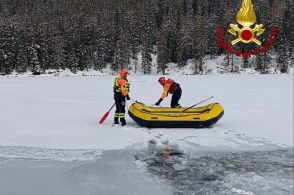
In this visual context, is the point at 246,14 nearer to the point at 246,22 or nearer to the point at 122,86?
the point at 246,22

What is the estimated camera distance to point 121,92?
12.0 meters

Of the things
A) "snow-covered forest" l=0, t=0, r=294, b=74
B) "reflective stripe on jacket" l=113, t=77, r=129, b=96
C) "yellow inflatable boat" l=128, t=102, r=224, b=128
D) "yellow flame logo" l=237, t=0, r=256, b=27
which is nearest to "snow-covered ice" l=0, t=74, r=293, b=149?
"yellow inflatable boat" l=128, t=102, r=224, b=128

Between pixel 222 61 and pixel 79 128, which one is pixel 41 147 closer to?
pixel 79 128

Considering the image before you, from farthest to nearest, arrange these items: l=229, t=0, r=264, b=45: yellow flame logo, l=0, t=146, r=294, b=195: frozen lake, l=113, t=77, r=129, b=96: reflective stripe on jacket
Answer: l=229, t=0, r=264, b=45: yellow flame logo < l=113, t=77, r=129, b=96: reflective stripe on jacket < l=0, t=146, r=294, b=195: frozen lake

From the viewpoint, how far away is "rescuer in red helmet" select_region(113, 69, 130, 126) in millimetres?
11820

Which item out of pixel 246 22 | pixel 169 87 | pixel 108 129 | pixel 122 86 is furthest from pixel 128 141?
pixel 246 22

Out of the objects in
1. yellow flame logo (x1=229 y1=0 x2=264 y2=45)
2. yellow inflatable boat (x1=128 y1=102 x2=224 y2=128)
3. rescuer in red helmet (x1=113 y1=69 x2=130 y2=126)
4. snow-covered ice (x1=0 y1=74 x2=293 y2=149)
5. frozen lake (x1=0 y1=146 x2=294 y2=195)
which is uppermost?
yellow flame logo (x1=229 y1=0 x2=264 y2=45)

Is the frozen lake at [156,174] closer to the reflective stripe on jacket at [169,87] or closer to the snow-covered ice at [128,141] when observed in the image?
the snow-covered ice at [128,141]

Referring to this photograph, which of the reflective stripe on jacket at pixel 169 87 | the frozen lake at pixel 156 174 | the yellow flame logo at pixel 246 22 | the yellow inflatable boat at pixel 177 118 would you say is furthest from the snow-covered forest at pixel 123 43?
the frozen lake at pixel 156 174

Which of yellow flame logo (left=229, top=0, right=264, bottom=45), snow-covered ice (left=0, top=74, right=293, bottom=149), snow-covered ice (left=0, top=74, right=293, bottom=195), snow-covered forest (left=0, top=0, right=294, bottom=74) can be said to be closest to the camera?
snow-covered ice (left=0, top=74, right=293, bottom=195)

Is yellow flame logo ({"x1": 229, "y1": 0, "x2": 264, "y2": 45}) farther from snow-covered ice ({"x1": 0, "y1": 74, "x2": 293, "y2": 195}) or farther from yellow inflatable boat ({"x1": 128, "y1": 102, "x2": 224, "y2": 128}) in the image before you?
yellow inflatable boat ({"x1": 128, "y1": 102, "x2": 224, "y2": 128})

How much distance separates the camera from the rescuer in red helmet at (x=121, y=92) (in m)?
11.8

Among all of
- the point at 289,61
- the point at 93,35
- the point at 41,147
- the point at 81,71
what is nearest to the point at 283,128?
the point at 41,147

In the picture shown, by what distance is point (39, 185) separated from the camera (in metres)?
6.68
